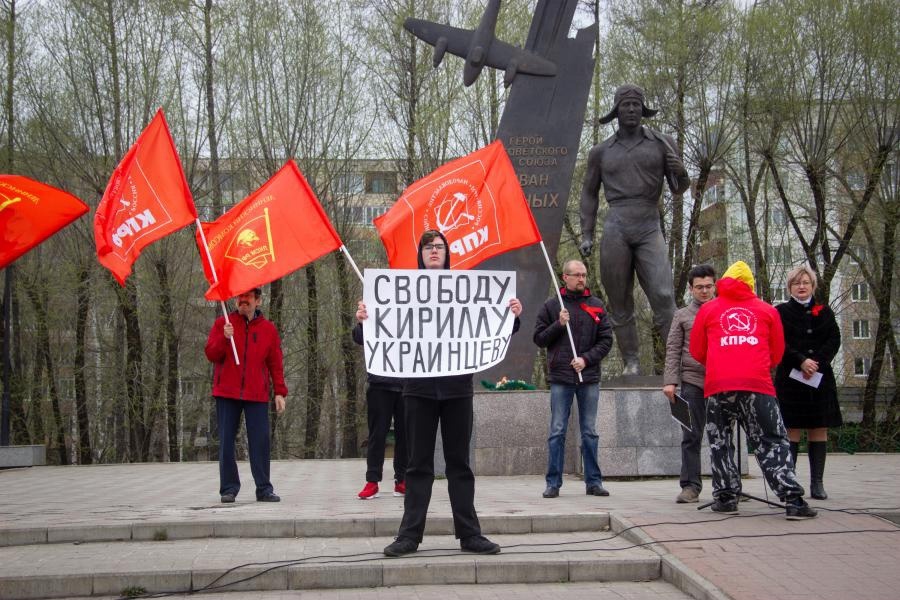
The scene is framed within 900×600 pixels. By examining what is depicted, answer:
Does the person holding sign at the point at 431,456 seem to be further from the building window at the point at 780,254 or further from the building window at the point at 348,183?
the building window at the point at 780,254

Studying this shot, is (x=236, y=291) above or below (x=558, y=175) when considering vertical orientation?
below

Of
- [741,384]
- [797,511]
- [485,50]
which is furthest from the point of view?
[485,50]

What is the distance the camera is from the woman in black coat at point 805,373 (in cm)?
838

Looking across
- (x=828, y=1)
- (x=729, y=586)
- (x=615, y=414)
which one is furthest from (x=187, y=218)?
(x=828, y=1)

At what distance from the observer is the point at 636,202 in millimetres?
11492

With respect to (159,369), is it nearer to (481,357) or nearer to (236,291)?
(236,291)

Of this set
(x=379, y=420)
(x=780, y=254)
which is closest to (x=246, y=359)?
(x=379, y=420)

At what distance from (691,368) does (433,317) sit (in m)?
2.85

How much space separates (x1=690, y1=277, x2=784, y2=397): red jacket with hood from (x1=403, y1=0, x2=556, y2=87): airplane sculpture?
323 inches

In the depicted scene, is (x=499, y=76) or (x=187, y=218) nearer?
(x=187, y=218)

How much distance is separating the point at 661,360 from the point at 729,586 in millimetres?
20776

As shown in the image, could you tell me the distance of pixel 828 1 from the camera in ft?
81.3

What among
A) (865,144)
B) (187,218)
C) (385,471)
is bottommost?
(385,471)

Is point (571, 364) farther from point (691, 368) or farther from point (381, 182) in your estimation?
point (381, 182)
